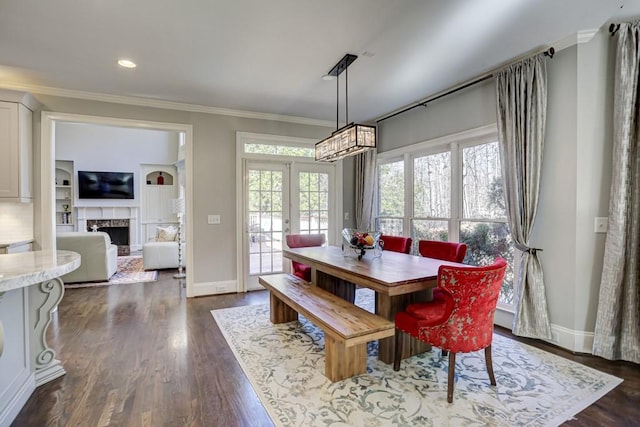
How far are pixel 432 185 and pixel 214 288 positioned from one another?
11.5 ft

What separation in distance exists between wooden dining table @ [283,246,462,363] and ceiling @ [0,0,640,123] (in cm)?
198

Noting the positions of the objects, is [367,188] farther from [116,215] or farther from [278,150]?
[116,215]

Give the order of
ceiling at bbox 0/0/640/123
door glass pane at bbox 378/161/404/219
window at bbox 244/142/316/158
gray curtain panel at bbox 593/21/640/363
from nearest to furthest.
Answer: ceiling at bbox 0/0/640/123, gray curtain panel at bbox 593/21/640/363, window at bbox 244/142/316/158, door glass pane at bbox 378/161/404/219

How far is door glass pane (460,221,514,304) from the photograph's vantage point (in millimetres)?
3479

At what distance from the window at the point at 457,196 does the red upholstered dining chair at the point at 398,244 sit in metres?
0.63

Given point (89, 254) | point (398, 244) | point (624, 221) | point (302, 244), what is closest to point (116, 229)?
point (89, 254)

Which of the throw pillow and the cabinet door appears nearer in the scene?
the cabinet door

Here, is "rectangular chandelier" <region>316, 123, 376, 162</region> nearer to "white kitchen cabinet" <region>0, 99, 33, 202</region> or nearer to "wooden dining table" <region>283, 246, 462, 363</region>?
"wooden dining table" <region>283, 246, 462, 363</region>

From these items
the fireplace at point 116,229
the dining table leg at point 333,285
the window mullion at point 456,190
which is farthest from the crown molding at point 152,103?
the fireplace at point 116,229

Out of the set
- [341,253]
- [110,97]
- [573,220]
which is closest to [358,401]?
[341,253]

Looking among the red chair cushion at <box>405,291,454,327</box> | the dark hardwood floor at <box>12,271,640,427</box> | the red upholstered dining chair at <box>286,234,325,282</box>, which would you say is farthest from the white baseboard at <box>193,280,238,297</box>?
the red chair cushion at <box>405,291,454,327</box>

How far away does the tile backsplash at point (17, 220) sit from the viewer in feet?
12.6

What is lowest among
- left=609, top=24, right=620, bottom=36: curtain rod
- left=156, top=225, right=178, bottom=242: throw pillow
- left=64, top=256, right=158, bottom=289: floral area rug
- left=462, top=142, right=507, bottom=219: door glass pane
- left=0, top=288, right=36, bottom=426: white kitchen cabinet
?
left=64, top=256, right=158, bottom=289: floral area rug

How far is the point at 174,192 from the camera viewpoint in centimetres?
997
